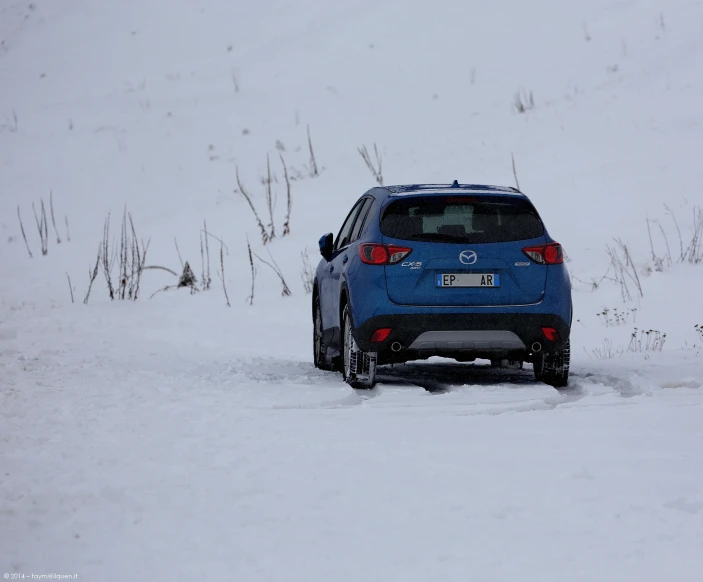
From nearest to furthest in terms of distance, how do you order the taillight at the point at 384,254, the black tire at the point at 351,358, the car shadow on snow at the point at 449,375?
the taillight at the point at 384,254 → the black tire at the point at 351,358 → the car shadow on snow at the point at 449,375

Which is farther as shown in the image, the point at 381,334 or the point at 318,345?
the point at 318,345

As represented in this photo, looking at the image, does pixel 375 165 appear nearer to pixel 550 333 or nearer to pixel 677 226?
pixel 677 226

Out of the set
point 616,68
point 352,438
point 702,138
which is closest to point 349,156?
point 616,68

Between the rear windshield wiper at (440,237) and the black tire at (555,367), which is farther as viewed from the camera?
the black tire at (555,367)

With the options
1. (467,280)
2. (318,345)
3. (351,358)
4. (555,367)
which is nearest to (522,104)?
(318,345)

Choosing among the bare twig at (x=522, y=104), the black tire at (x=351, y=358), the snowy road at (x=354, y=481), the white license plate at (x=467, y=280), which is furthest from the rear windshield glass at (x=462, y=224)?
the bare twig at (x=522, y=104)

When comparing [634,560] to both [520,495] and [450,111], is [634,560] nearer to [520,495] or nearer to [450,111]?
[520,495]

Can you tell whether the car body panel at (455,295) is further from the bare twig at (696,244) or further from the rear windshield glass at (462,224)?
the bare twig at (696,244)

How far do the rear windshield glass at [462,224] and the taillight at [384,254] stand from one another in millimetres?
114

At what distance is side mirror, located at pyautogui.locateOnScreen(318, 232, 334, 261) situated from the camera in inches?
426

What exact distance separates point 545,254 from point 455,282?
2.51ft

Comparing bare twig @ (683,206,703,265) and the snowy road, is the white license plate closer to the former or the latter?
the snowy road

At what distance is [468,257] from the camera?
29.8 feet

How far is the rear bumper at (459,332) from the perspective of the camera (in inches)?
354
